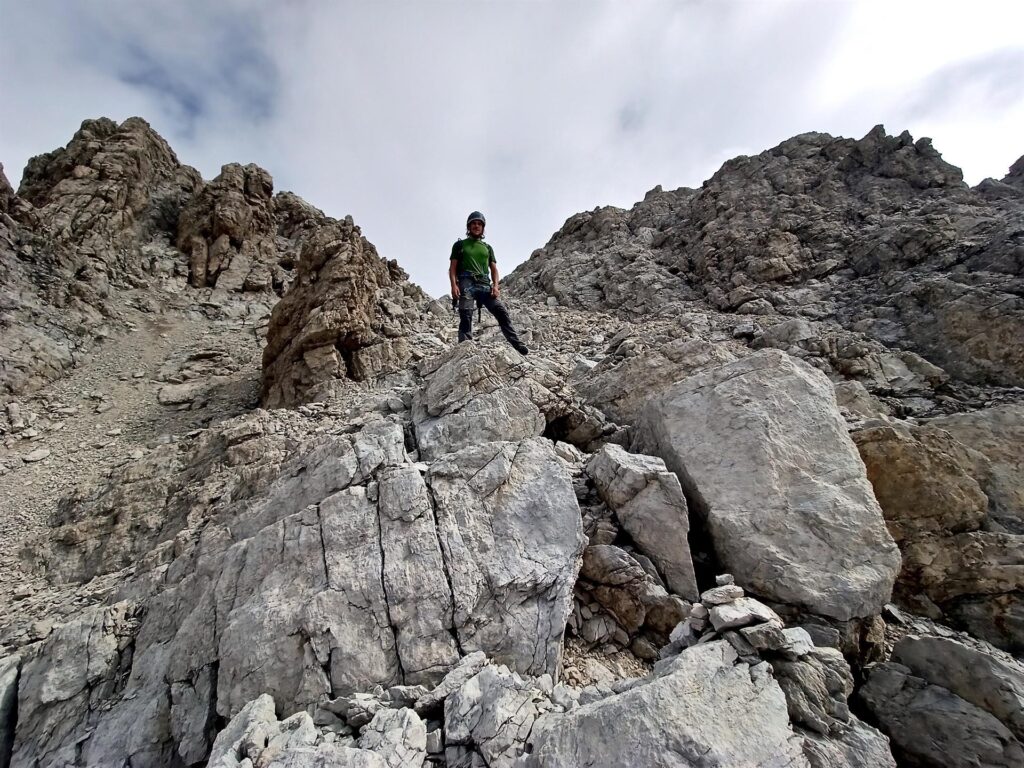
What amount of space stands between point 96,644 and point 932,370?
60.6 ft

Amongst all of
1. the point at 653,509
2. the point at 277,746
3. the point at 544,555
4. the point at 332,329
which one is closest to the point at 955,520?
the point at 653,509

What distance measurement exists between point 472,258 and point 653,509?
7587mm

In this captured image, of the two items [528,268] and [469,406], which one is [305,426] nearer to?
[469,406]

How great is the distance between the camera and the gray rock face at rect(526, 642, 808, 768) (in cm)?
308

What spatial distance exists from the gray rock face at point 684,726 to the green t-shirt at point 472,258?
9.07m

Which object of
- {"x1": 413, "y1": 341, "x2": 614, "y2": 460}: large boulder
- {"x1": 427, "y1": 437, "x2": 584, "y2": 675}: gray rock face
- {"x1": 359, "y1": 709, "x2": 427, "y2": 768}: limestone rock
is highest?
{"x1": 413, "y1": 341, "x2": 614, "y2": 460}: large boulder

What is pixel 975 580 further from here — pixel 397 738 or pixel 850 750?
pixel 397 738

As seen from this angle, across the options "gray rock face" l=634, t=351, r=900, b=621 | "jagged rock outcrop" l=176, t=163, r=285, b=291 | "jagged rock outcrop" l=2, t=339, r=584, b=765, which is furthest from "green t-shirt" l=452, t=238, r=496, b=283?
"jagged rock outcrop" l=176, t=163, r=285, b=291

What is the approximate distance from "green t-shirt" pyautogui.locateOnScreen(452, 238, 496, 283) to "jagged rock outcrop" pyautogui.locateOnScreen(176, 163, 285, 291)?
882 inches

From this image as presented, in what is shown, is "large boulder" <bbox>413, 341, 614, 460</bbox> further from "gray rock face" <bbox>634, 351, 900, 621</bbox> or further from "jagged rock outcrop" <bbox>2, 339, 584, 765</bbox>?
"gray rock face" <bbox>634, 351, 900, 621</bbox>

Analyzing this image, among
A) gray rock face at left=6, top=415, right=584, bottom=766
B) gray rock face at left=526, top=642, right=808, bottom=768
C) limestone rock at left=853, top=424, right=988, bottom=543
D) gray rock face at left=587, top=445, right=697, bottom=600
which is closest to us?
gray rock face at left=526, top=642, right=808, bottom=768

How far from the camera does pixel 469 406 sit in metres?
8.20

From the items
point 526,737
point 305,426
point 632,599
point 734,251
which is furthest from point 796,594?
point 734,251

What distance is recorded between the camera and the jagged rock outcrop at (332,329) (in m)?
13.5
